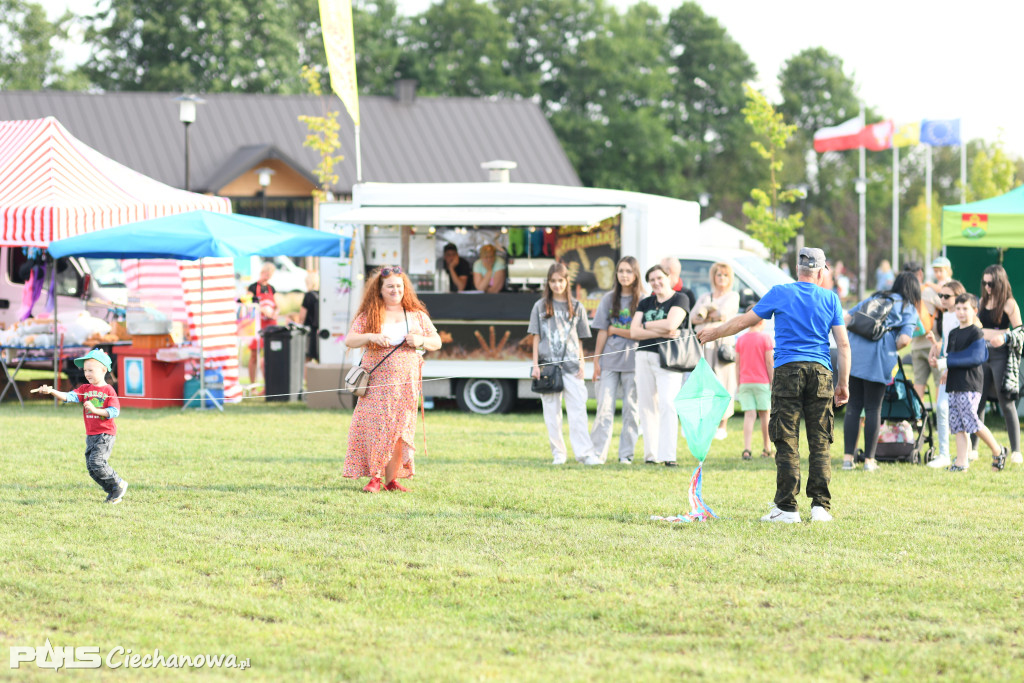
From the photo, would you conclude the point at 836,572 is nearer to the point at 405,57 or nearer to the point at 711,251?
the point at 711,251

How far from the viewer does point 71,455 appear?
1017 cm

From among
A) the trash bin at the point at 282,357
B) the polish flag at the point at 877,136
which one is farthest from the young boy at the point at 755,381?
the polish flag at the point at 877,136

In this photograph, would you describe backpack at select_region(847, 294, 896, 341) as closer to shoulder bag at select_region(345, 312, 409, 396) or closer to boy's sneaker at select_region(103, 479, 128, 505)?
shoulder bag at select_region(345, 312, 409, 396)

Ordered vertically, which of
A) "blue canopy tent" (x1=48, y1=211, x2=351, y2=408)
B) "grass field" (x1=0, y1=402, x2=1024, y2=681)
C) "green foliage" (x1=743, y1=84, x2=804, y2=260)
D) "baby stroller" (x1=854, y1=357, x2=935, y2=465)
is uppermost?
"green foliage" (x1=743, y1=84, x2=804, y2=260)

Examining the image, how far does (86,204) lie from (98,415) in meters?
7.86

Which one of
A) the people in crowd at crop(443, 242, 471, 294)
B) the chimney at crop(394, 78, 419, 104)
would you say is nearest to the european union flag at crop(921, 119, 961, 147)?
the chimney at crop(394, 78, 419, 104)

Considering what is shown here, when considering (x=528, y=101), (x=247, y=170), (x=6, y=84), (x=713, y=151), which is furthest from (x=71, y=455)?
(x=713, y=151)

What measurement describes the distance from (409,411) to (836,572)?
11.6ft

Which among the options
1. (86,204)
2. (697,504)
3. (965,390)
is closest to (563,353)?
(697,504)

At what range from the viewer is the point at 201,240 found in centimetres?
1345

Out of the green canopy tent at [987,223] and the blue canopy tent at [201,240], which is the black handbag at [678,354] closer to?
the green canopy tent at [987,223]

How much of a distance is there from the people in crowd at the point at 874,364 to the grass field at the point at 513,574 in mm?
325

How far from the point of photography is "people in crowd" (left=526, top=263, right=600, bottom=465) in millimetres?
10016

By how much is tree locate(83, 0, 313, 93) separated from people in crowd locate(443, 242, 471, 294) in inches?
1348
